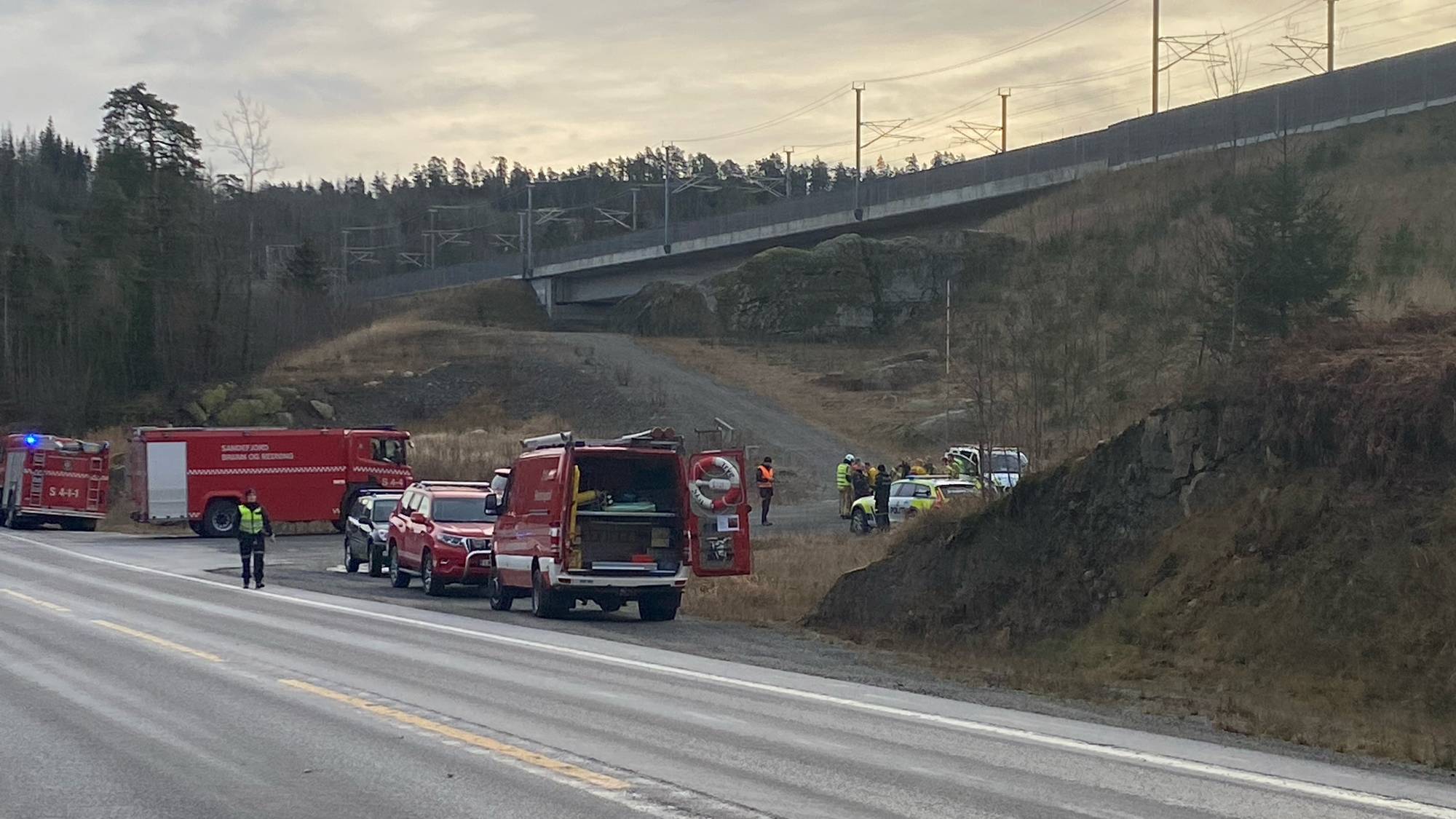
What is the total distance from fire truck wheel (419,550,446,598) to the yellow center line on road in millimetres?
12146

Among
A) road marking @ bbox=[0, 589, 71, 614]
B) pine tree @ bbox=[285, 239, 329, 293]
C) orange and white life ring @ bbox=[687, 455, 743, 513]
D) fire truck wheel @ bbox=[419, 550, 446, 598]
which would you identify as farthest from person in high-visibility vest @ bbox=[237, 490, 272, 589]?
pine tree @ bbox=[285, 239, 329, 293]

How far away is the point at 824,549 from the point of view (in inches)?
1192

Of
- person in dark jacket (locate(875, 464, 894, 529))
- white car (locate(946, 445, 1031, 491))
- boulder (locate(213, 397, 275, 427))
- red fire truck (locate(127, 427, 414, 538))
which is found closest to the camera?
white car (locate(946, 445, 1031, 491))

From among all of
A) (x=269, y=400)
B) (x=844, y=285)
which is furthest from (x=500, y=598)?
(x=844, y=285)

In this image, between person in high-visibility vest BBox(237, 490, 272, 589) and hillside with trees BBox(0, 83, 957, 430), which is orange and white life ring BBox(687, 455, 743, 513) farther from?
hillside with trees BBox(0, 83, 957, 430)

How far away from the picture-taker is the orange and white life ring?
21359 mm

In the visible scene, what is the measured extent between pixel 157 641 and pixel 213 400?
193 feet

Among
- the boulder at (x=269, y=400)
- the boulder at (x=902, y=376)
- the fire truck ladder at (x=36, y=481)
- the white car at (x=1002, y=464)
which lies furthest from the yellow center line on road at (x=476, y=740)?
the boulder at (x=269, y=400)

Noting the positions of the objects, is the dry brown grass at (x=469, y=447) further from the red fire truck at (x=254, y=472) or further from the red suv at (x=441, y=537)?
the red suv at (x=441, y=537)

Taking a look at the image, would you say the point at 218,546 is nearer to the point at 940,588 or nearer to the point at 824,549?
the point at 824,549

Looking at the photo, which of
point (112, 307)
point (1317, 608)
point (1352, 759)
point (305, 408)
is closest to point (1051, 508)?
point (1317, 608)

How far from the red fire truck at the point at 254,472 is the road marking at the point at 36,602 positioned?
19.2m

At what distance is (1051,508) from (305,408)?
2220 inches

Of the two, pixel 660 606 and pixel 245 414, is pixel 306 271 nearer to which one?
pixel 245 414
